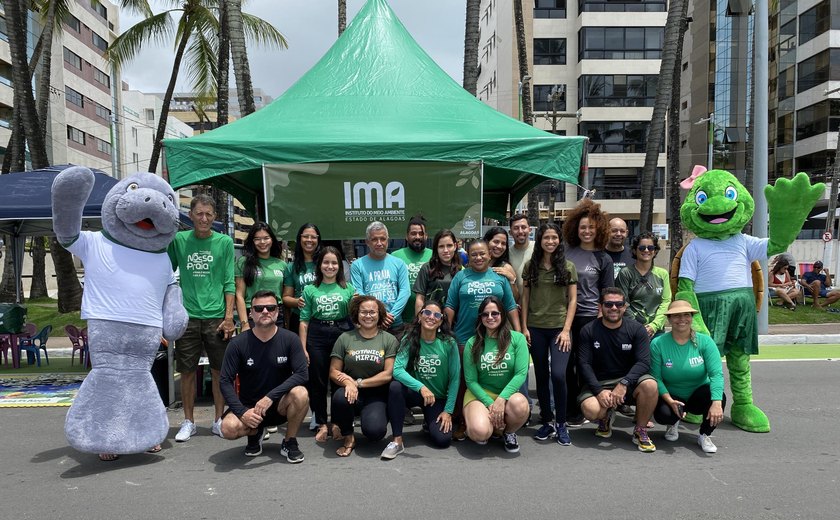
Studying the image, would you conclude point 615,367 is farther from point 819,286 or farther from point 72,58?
point 72,58

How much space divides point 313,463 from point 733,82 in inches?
1786

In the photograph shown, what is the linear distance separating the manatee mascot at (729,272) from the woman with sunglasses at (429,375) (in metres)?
2.19

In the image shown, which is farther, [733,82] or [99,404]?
[733,82]

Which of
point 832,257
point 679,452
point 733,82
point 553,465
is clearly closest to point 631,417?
point 679,452

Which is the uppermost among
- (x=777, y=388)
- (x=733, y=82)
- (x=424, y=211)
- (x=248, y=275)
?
(x=733, y=82)

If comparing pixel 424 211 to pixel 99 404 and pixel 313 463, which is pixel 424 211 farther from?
pixel 99 404

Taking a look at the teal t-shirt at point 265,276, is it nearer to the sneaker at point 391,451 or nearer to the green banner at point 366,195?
the green banner at point 366,195

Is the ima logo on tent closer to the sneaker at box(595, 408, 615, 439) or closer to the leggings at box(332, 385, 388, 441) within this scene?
the leggings at box(332, 385, 388, 441)

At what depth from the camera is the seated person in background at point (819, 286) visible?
45.9ft

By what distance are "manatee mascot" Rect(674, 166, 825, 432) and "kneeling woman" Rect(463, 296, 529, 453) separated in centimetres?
170

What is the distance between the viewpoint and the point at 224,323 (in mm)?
5188

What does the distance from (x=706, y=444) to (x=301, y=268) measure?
364 cm

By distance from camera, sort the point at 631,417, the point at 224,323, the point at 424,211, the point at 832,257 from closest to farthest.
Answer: the point at 224,323 → the point at 631,417 → the point at 424,211 → the point at 832,257

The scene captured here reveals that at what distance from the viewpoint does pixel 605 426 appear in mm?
5062
